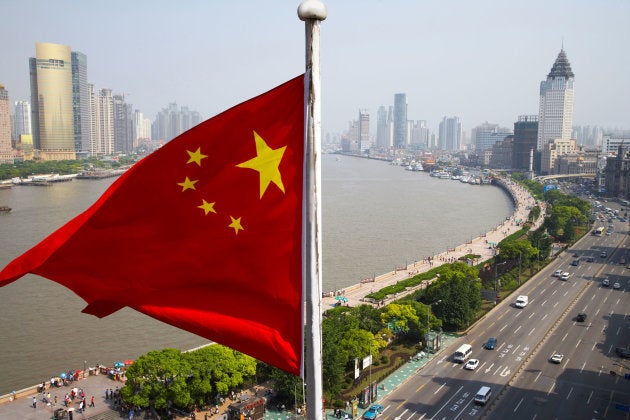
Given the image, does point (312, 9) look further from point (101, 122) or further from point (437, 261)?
point (101, 122)

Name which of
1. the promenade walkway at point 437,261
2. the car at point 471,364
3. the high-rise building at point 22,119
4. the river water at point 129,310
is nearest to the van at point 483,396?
the car at point 471,364

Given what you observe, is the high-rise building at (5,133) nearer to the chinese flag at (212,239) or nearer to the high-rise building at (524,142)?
the high-rise building at (524,142)

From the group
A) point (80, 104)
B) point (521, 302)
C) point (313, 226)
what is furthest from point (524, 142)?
point (313, 226)

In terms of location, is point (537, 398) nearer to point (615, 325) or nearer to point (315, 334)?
point (615, 325)

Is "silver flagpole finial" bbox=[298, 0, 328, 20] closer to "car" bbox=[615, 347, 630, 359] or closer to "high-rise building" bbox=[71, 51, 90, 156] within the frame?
"car" bbox=[615, 347, 630, 359]

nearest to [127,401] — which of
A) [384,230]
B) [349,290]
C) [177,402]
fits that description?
[177,402]

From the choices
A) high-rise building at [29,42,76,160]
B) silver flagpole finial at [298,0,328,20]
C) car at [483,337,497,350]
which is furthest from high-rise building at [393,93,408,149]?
silver flagpole finial at [298,0,328,20]
